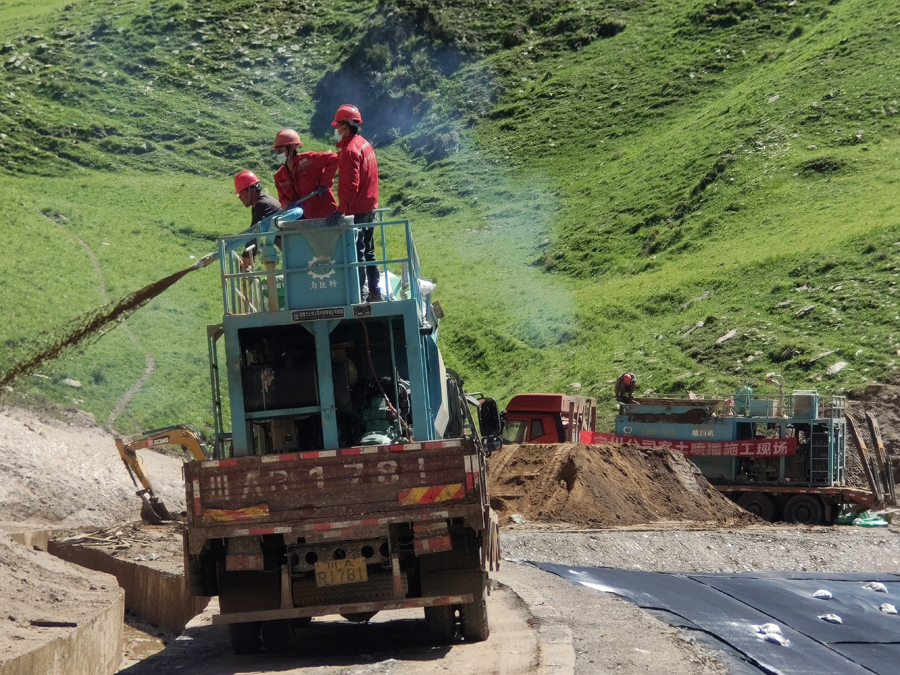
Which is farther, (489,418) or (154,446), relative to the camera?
(154,446)

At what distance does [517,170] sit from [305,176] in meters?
50.2

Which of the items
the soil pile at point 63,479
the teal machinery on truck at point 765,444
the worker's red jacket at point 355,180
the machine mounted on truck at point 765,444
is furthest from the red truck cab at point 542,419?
the worker's red jacket at point 355,180

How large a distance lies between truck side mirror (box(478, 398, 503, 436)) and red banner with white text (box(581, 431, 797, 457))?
53.0 feet

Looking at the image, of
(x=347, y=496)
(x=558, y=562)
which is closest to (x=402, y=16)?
(x=558, y=562)

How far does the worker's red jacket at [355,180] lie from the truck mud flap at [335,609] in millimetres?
3550

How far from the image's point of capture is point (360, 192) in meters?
11.3

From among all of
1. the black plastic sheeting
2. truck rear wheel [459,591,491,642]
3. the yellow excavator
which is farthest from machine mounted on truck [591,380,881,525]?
truck rear wheel [459,591,491,642]

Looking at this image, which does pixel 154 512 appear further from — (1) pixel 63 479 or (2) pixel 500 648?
(2) pixel 500 648

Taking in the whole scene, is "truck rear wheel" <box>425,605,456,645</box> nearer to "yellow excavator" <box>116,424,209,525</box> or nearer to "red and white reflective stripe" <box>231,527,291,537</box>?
"red and white reflective stripe" <box>231,527,291,537</box>

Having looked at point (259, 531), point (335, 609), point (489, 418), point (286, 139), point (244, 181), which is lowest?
point (335, 609)

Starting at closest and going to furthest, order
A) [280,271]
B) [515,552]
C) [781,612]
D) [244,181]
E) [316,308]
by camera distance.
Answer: [316,308], [280,271], [781,612], [244,181], [515,552]

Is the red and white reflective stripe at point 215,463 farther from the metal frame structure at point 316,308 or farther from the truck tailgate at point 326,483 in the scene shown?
the metal frame structure at point 316,308

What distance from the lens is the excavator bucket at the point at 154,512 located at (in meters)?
23.8

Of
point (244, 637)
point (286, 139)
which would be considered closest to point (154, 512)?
point (244, 637)
